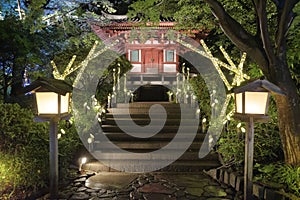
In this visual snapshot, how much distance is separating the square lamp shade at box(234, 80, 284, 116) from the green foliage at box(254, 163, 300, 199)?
1.65 metres

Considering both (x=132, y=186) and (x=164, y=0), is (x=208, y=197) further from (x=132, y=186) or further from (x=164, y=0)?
(x=164, y=0)

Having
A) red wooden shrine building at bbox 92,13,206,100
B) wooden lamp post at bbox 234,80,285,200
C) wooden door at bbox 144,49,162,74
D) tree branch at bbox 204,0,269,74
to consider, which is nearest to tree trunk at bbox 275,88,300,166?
tree branch at bbox 204,0,269,74

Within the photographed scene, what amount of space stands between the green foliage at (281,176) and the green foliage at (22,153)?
4834mm

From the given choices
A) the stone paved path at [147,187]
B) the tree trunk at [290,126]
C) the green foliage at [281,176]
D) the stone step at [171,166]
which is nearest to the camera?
the green foliage at [281,176]

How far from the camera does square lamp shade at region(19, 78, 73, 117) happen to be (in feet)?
16.1

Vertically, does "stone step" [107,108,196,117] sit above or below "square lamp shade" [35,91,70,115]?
below

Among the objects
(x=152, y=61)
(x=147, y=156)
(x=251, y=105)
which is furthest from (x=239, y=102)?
(x=152, y=61)

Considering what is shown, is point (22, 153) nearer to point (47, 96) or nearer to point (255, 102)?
point (47, 96)

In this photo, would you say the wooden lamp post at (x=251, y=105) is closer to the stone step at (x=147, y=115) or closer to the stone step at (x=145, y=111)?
the stone step at (x=147, y=115)

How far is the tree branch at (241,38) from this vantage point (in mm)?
5750

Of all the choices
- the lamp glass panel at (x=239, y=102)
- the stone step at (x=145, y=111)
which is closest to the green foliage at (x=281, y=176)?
the lamp glass panel at (x=239, y=102)

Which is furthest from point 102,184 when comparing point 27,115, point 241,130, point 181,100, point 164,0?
point 181,100

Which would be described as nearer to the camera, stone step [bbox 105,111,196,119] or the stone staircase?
→ the stone staircase

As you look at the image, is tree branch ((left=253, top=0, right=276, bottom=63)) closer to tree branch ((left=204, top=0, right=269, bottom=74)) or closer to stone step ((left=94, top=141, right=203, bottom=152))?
tree branch ((left=204, top=0, right=269, bottom=74))
